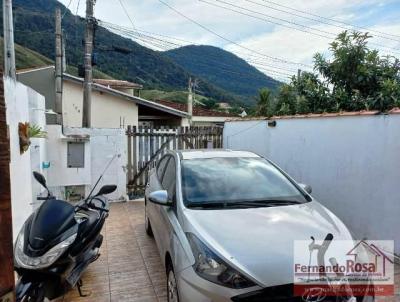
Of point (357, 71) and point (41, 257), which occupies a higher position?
point (357, 71)

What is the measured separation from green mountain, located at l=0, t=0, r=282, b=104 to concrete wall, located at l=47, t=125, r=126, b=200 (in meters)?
16.1

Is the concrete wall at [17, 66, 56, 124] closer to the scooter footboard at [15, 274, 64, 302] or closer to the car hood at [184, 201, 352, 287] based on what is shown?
the scooter footboard at [15, 274, 64, 302]

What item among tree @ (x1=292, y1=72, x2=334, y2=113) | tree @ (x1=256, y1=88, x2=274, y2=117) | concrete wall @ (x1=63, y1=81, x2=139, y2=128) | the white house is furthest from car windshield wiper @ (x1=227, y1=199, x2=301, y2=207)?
concrete wall @ (x1=63, y1=81, x2=139, y2=128)

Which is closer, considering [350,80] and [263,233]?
[263,233]

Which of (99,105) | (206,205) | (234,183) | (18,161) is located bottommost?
(206,205)

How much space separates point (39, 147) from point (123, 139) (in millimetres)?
2242

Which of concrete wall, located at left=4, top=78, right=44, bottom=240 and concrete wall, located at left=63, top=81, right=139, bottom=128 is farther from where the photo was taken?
concrete wall, located at left=63, top=81, right=139, bottom=128

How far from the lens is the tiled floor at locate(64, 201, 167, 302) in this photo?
3886 millimetres

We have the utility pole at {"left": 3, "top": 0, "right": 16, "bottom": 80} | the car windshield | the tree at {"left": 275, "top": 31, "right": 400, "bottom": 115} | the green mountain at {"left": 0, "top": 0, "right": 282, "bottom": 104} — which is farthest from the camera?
the green mountain at {"left": 0, "top": 0, "right": 282, "bottom": 104}

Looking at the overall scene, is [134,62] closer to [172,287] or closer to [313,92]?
[313,92]

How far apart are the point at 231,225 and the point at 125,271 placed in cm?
211

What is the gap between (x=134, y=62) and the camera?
103 ft

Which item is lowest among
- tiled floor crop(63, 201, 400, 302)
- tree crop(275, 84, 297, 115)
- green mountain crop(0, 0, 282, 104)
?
tiled floor crop(63, 201, 400, 302)

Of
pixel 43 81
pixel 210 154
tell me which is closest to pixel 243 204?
pixel 210 154
